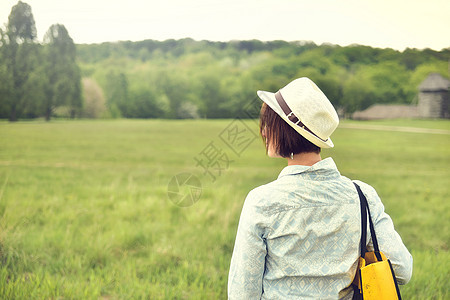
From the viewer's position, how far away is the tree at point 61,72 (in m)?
8.39

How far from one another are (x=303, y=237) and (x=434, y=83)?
14.9 meters

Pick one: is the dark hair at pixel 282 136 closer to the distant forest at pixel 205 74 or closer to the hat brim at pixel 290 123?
the hat brim at pixel 290 123

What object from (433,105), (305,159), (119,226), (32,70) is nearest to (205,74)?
(32,70)

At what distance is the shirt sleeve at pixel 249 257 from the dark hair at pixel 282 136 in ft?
0.72

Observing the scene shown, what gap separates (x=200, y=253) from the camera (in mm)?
4129

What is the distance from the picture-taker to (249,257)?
1.36 meters

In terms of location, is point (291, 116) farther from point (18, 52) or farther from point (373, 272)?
point (18, 52)

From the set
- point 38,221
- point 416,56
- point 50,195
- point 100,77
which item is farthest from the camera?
point 416,56

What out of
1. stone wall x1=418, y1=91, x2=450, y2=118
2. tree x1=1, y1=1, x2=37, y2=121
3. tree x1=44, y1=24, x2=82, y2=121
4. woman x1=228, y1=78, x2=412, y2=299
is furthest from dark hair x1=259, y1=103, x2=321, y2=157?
stone wall x1=418, y1=91, x2=450, y2=118

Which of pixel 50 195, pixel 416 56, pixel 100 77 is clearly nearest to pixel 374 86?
pixel 416 56

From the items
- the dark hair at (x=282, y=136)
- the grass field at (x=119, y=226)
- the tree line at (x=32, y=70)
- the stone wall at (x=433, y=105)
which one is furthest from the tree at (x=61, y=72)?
the stone wall at (x=433, y=105)

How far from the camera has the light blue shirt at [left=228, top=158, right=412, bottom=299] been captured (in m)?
1.34

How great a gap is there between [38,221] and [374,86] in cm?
1343

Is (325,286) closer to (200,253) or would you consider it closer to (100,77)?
(200,253)
